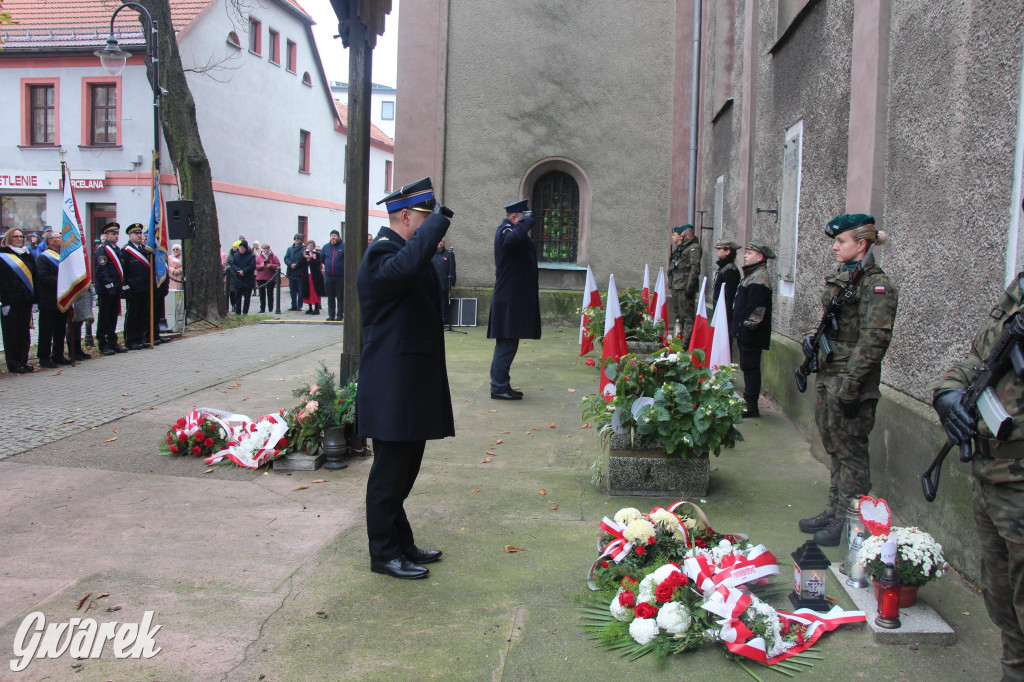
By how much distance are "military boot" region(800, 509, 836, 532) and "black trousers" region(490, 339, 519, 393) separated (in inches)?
171

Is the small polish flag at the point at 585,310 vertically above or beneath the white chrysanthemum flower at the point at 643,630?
above

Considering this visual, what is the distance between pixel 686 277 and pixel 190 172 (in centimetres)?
1031

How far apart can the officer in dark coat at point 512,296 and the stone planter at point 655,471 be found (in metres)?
3.32

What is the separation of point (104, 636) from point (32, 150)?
88.4ft

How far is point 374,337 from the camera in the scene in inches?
165

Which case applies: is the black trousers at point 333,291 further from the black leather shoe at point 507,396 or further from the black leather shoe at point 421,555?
the black leather shoe at point 421,555

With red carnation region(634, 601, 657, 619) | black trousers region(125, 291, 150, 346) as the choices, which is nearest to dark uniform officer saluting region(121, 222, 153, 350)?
black trousers region(125, 291, 150, 346)

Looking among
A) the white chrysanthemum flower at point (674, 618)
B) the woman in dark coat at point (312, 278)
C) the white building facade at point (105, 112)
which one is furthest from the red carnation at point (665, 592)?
the white building facade at point (105, 112)

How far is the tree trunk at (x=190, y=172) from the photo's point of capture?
16.7 metres

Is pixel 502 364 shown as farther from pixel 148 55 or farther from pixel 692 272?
pixel 148 55

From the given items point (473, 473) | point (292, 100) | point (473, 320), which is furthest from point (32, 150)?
point (473, 473)

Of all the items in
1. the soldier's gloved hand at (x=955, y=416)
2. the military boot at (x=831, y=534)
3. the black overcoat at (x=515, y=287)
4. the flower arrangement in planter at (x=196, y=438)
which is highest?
the black overcoat at (x=515, y=287)

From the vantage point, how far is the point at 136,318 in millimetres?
13328

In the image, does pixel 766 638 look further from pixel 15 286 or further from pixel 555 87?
pixel 555 87
